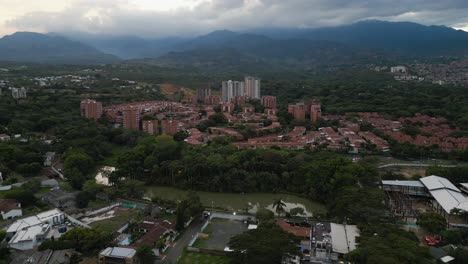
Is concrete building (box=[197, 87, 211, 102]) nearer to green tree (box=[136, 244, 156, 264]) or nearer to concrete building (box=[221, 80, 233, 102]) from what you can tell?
concrete building (box=[221, 80, 233, 102])

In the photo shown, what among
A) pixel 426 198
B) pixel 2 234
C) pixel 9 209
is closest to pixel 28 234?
pixel 2 234

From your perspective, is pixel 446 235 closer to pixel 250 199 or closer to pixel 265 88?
pixel 250 199

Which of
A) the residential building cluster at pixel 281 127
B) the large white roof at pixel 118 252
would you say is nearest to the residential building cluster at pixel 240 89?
the residential building cluster at pixel 281 127

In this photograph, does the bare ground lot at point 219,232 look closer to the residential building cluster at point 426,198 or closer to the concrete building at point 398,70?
the residential building cluster at point 426,198

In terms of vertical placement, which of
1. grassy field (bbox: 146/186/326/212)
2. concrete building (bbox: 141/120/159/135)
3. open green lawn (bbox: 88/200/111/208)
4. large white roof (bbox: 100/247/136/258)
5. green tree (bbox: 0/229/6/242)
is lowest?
grassy field (bbox: 146/186/326/212)

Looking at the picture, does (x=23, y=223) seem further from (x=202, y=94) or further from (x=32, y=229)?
(x=202, y=94)

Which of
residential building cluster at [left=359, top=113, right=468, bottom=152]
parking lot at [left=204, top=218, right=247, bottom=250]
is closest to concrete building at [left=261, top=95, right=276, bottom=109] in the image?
residential building cluster at [left=359, top=113, right=468, bottom=152]

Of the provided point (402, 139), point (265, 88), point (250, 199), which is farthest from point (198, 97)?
point (250, 199)
